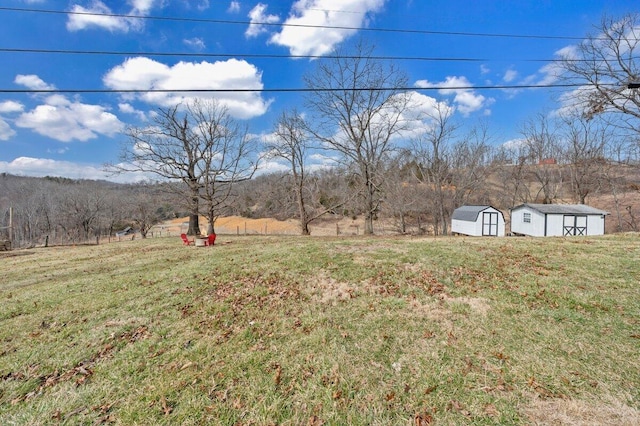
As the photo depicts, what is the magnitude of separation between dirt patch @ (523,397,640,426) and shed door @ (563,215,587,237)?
2491 cm

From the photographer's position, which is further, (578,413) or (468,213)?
(468,213)

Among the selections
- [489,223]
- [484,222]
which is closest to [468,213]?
[484,222]

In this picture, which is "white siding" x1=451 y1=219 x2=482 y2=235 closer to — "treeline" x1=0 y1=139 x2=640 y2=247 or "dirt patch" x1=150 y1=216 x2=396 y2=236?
"treeline" x1=0 y1=139 x2=640 y2=247

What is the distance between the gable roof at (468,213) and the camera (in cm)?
2462

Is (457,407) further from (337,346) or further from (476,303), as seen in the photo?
(476,303)

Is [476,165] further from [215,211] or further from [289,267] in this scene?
[289,267]

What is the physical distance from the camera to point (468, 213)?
84.9 feet

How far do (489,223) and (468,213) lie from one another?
1.95 metres

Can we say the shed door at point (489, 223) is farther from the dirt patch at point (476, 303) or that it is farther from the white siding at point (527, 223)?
the dirt patch at point (476, 303)

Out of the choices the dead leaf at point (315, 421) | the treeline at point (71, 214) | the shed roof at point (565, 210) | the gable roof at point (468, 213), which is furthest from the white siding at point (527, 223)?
the treeline at point (71, 214)

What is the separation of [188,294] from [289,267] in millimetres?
2238

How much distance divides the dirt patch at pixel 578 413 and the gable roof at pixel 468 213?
→ 970 inches

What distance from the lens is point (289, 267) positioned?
22.4ft

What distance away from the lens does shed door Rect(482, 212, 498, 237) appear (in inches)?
961
